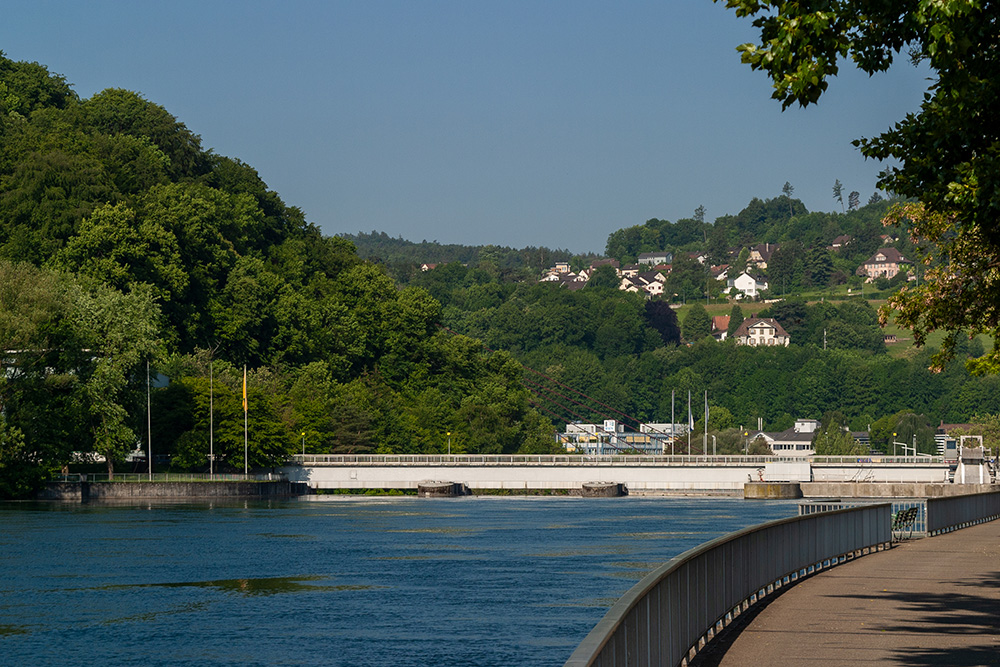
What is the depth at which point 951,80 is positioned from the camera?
47.9 ft

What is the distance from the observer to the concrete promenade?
16891mm

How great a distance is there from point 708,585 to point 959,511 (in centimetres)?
2941

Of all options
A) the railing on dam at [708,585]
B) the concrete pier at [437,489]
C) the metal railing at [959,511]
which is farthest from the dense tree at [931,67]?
the concrete pier at [437,489]

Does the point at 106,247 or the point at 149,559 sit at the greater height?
the point at 106,247

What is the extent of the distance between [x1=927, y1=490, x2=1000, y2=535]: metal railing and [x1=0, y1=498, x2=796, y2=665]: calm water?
29.6 feet

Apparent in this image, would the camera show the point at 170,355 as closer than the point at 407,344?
Yes

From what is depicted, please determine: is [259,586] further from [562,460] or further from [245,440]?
[562,460]

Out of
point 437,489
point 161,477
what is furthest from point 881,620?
point 437,489

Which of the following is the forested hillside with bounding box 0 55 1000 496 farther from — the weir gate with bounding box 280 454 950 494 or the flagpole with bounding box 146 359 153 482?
the weir gate with bounding box 280 454 950 494

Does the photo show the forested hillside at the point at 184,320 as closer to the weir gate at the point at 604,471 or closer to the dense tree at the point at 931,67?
the weir gate at the point at 604,471

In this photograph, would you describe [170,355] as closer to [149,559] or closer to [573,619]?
[149,559]

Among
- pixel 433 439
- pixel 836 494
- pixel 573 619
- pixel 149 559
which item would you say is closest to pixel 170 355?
pixel 433 439

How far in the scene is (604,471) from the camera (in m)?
138

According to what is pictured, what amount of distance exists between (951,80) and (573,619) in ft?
71.9
